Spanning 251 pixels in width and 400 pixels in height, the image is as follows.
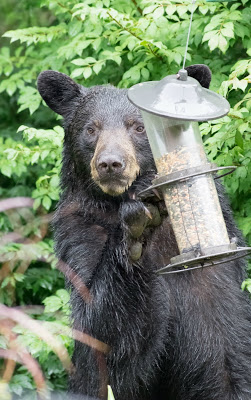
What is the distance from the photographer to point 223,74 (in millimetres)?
5961

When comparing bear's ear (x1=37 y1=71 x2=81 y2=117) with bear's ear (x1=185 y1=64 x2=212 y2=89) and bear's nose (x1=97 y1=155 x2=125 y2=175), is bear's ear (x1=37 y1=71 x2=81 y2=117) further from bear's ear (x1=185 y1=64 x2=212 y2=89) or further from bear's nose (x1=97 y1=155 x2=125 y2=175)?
bear's nose (x1=97 y1=155 x2=125 y2=175)

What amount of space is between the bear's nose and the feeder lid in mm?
788

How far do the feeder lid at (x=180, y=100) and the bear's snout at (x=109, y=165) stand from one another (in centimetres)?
79

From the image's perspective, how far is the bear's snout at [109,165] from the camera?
4016 millimetres

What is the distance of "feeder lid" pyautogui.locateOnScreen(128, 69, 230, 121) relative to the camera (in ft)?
9.98

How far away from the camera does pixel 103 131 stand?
4.61 meters

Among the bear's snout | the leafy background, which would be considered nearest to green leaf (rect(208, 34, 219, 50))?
the leafy background

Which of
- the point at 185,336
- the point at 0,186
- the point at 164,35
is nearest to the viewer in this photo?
the point at 185,336

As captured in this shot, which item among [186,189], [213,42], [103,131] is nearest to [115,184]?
[103,131]

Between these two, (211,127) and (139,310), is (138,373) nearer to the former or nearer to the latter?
(139,310)

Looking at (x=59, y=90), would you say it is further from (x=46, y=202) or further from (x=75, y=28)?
(x=75, y=28)

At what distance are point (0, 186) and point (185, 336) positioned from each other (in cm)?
364

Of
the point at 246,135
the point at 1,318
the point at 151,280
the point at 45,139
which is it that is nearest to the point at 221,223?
the point at 151,280

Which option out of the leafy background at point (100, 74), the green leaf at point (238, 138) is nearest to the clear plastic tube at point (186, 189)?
the leafy background at point (100, 74)
